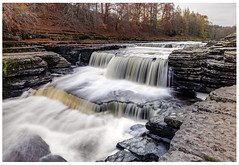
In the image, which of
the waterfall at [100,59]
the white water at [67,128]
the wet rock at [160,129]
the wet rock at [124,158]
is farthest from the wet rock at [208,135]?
the waterfall at [100,59]

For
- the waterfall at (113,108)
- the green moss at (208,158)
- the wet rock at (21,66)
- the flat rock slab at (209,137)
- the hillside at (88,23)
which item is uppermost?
the hillside at (88,23)

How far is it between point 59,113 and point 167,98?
3.82 metres

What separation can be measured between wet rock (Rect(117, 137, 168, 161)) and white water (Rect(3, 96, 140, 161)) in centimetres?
56

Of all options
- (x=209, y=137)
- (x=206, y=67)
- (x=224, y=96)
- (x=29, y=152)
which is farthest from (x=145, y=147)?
(x=206, y=67)

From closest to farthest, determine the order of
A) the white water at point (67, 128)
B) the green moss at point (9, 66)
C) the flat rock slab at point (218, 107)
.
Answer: the flat rock slab at point (218, 107) < the white water at point (67, 128) < the green moss at point (9, 66)

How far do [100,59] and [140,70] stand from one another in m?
3.72

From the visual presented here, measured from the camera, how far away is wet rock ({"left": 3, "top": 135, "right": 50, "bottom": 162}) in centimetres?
330

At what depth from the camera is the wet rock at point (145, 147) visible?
331cm

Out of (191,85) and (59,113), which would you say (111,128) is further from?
(191,85)

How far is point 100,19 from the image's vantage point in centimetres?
2250

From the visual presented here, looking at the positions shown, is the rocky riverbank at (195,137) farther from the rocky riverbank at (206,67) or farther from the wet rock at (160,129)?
the rocky riverbank at (206,67)

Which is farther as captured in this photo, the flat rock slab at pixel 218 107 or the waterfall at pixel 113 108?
the waterfall at pixel 113 108

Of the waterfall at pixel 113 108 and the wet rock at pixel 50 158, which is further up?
the waterfall at pixel 113 108

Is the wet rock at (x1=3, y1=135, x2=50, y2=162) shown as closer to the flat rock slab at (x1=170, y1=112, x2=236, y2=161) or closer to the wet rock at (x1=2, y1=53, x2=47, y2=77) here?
the flat rock slab at (x1=170, y1=112, x2=236, y2=161)
